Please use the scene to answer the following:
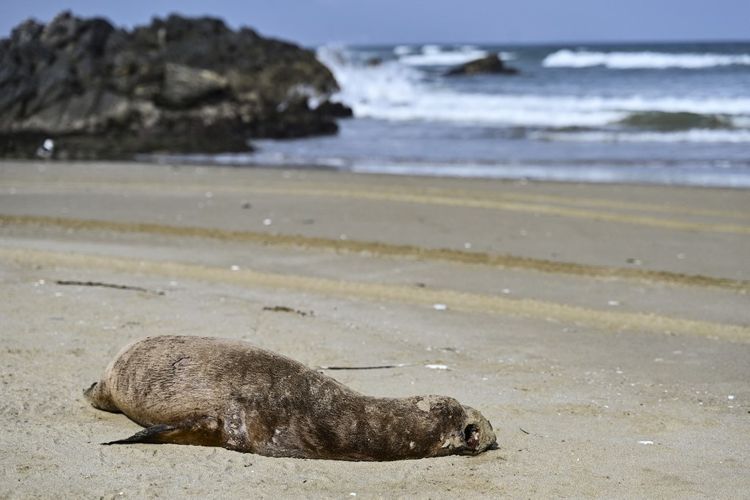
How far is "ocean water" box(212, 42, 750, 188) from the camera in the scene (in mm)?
20047

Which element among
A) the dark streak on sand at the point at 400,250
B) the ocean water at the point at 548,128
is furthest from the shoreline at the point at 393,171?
the dark streak on sand at the point at 400,250

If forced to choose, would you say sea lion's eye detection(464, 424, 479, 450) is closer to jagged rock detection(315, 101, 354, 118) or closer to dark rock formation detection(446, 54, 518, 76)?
jagged rock detection(315, 101, 354, 118)

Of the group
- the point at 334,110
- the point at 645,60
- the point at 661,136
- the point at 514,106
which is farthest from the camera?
the point at 645,60

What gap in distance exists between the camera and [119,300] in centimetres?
787

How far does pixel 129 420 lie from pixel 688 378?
3487 millimetres

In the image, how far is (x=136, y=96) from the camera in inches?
1239

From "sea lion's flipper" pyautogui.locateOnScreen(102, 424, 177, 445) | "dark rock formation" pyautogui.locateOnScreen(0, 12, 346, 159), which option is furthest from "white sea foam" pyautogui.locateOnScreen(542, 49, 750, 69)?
"sea lion's flipper" pyautogui.locateOnScreen(102, 424, 177, 445)

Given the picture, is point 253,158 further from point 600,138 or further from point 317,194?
point 600,138

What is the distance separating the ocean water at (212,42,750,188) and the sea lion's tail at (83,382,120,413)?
13.4 meters

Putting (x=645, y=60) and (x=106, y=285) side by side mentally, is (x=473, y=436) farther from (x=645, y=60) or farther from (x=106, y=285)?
(x=645, y=60)

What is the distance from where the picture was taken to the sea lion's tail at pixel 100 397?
17.1 feet

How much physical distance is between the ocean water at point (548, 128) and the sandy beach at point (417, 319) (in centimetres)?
431

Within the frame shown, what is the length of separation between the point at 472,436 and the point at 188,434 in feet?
4.35

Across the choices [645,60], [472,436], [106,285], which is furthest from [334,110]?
[645,60]
